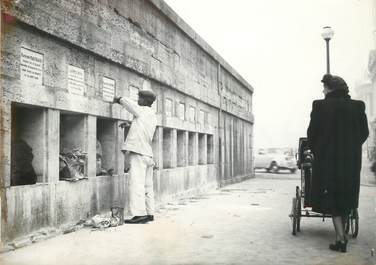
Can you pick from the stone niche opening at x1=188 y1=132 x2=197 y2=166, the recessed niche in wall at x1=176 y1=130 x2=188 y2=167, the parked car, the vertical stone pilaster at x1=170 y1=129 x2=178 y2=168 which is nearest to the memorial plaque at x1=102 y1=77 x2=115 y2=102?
the vertical stone pilaster at x1=170 y1=129 x2=178 y2=168

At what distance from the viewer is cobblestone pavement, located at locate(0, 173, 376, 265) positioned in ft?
17.4

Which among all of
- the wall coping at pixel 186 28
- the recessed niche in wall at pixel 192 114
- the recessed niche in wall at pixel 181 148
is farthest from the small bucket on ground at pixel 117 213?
the recessed niche in wall at pixel 192 114

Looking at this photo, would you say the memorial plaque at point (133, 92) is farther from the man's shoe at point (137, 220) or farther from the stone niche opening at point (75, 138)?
the man's shoe at point (137, 220)

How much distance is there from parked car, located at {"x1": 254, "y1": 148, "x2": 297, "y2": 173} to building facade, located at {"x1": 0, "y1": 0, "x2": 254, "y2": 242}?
1918 cm

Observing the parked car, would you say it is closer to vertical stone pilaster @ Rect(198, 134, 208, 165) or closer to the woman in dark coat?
vertical stone pilaster @ Rect(198, 134, 208, 165)

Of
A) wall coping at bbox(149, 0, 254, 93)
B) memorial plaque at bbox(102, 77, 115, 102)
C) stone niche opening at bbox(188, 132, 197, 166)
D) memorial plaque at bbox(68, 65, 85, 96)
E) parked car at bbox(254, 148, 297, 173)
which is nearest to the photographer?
memorial plaque at bbox(68, 65, 85, 96)

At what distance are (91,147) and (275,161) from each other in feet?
83.9

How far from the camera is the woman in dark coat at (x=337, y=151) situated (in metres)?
6.11

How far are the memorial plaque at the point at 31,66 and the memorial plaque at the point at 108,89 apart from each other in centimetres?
194

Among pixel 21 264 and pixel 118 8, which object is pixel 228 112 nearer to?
pixel 118 8

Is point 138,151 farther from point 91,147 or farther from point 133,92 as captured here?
point 133,92

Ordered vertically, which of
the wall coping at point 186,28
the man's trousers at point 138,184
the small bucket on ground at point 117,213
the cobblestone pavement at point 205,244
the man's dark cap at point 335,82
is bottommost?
the cobblestone pavement at point 205,244

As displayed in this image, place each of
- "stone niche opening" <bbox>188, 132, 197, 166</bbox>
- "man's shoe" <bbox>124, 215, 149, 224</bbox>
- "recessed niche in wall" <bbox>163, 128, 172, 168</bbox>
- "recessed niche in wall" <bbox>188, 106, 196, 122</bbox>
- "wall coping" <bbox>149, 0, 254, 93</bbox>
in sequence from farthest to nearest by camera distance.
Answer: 1. "stone niche opening" <bbox>188, 132, 197, 166</bbox>
2. "recessed niche in wall" <bbox>188, 106, 196, 122</bbox>
3. "recessed niche in wall" <bbox>163, 128, 172, 168</bbox>
4. "wall coping" <bbox>149, 0, 254, 93</bbox>
5. "man's shoe" <bbox>124, 215, 149, 224</bbox>

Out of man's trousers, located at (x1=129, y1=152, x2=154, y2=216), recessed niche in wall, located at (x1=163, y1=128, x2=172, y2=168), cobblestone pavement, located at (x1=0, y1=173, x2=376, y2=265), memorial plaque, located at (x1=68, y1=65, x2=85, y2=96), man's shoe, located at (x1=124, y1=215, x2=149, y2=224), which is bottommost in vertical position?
cobblestone pavement, located at (x1=0, y1=173, x2=376, y2=265)
